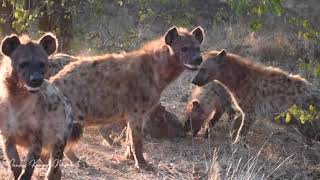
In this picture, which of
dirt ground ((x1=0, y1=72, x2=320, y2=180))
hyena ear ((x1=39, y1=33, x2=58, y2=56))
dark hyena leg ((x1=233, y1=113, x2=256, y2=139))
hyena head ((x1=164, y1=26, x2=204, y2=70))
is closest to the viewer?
hyena ear ((x1=39, y1=33, x2=58, y2=56))

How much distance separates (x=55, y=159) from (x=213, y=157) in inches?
61.5

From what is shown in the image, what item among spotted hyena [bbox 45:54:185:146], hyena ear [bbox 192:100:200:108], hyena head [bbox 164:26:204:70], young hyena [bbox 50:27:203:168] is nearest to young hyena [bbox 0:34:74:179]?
young hyena [bbox 50:27:203:168]

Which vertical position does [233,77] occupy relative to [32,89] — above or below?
below

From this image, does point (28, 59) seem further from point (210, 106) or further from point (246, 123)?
point (210, 106)

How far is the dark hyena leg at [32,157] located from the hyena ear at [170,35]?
2.37 metres

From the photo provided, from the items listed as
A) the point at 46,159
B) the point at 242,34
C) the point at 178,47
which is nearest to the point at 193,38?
the point at 178,47

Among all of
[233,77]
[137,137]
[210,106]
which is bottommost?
[210,106]

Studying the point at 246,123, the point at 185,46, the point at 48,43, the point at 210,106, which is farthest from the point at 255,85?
the point at 48,43

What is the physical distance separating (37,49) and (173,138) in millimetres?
3358

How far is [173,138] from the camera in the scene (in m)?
7.94

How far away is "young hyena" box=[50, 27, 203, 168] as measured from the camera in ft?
20.4

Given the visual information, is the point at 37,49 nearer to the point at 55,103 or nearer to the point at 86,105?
the point at 55,103

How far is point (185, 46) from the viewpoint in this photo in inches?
261

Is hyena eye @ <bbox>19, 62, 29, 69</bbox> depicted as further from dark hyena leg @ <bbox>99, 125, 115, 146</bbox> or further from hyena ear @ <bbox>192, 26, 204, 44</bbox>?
dark hyena leg @ <bbox>99, 125, 115, 146</bbox>
